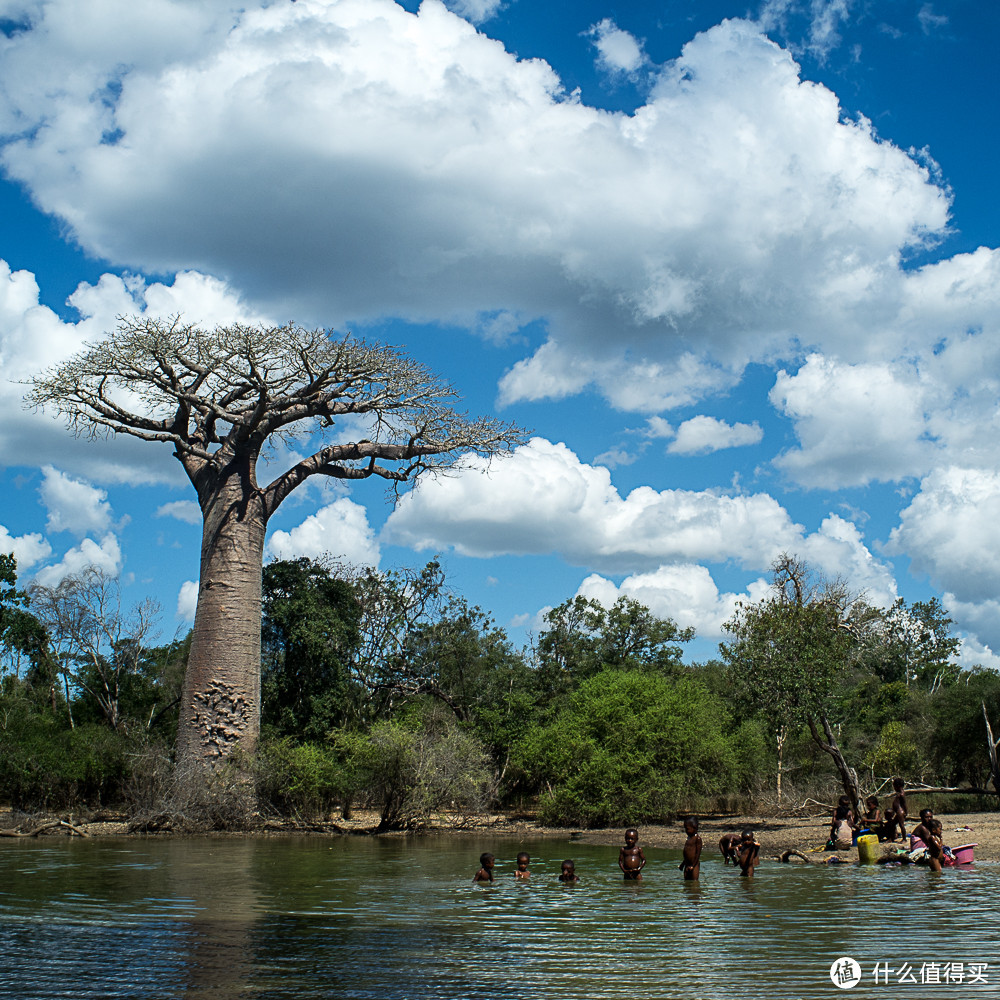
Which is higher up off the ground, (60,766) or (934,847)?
(60,766)

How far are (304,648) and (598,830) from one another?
393 inches

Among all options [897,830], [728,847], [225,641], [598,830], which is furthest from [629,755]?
[225,641]

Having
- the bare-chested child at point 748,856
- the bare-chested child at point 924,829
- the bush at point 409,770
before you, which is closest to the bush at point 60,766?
the bush at point 409,770

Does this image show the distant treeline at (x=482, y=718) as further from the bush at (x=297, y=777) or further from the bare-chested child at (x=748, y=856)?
the bare-chested child at (x=748, y=856)

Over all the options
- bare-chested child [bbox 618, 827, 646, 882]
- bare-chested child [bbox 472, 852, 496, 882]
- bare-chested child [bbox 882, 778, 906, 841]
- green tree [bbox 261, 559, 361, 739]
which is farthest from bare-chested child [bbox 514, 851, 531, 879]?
green tree [bbox 261, 559, 361, 739]

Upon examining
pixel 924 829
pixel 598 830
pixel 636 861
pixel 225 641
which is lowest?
pixel 598 830

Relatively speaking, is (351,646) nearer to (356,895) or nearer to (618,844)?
(618,844)

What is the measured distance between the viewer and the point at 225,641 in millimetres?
24203

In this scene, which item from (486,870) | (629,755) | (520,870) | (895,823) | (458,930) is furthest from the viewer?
(629,755)

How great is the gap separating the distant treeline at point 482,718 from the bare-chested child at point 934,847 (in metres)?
6.78

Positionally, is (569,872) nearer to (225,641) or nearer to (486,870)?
(486,870)

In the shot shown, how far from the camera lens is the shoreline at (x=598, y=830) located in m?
20.6

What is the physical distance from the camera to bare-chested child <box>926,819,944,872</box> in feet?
49.1

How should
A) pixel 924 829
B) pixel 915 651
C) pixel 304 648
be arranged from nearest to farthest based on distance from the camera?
pixel 924 829
pixel 304 648
pixel 915 651
